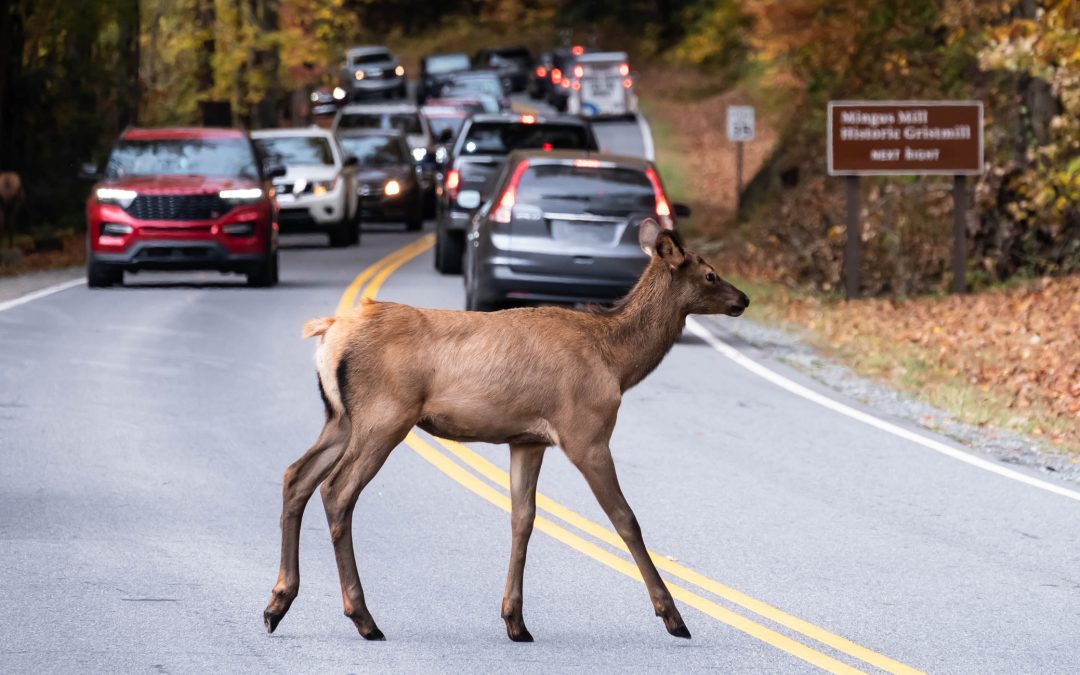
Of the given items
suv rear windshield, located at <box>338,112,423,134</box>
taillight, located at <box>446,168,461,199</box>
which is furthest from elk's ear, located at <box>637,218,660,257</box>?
suv rear windshield, located at <box>338,112,423,134</box>

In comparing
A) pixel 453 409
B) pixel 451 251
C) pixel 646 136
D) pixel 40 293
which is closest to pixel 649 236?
pixel 453 409

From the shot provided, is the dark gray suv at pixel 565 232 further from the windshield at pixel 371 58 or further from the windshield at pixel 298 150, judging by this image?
the windshield at pixel 371 58

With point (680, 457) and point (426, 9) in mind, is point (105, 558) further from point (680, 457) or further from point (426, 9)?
point (426, 9)

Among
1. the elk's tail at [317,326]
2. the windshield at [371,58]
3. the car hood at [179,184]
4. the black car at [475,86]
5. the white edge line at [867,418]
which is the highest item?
the windshield at [371,58]

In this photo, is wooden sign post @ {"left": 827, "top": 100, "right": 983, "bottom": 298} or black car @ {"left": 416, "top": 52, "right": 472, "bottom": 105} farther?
black car @ {"left": 416, "top": 52, "right": 472, "bottom": 105}

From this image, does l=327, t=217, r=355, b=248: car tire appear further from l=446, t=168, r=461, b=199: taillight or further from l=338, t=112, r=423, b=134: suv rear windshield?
l=338, t=112, r=423, b=134: suv rear windshield

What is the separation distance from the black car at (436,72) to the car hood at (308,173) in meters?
43.3

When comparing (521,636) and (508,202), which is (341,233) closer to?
(508,202)

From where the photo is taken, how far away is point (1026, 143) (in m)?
24.5

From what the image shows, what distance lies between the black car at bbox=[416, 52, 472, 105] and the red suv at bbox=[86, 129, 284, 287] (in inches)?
1977

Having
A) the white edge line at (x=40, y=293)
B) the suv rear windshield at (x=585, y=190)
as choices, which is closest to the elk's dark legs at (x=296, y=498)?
the suv rear windshield at (x=585, y=190)

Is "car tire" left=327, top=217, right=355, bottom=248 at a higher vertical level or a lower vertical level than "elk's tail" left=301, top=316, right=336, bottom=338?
lower

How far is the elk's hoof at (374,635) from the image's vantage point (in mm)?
7418

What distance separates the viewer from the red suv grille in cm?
2336
